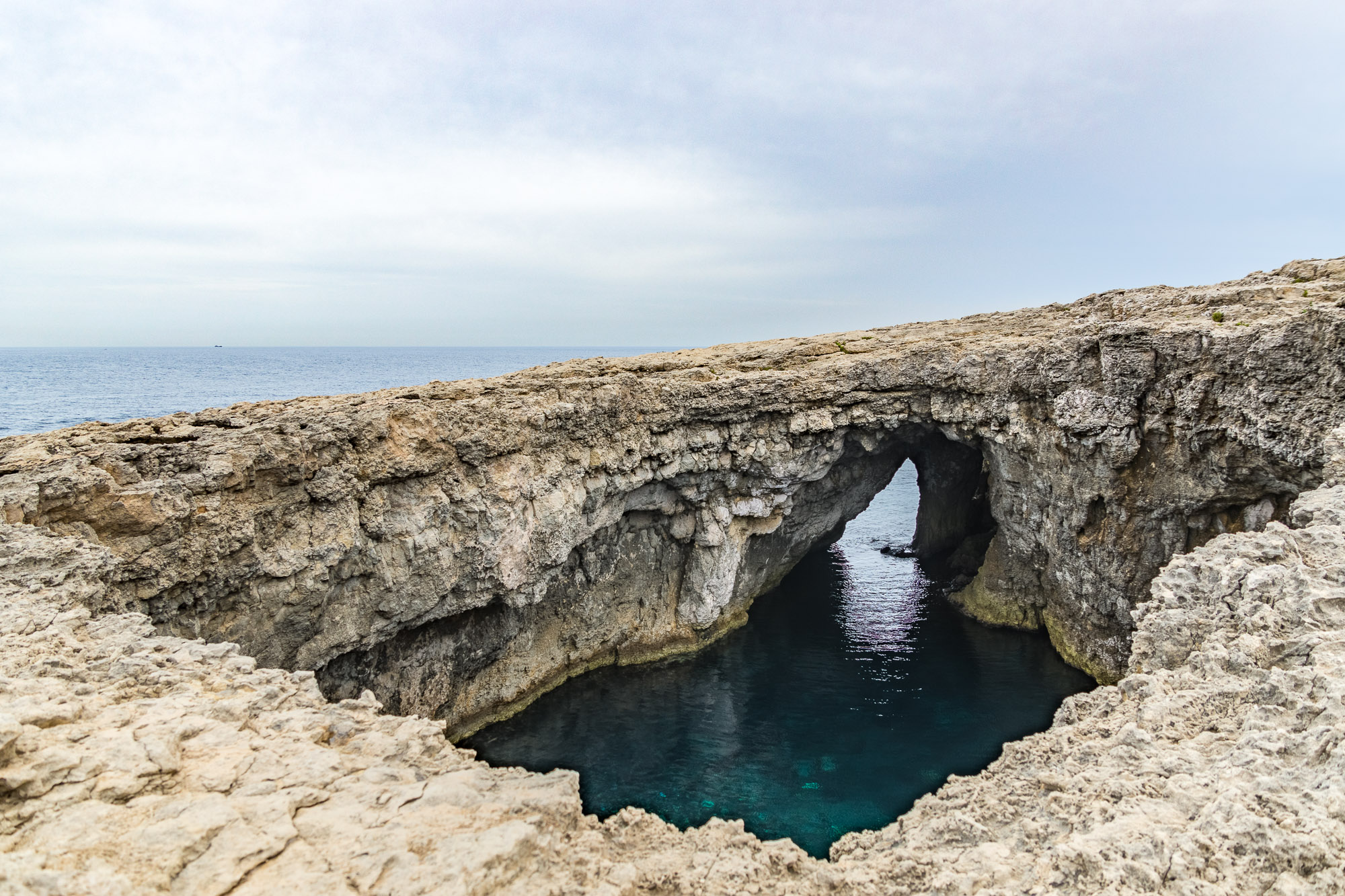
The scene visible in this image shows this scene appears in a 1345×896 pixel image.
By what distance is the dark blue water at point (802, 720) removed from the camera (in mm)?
21219

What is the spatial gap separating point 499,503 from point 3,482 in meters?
11.5

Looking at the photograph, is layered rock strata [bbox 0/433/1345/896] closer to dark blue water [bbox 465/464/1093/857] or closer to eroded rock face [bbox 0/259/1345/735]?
eroded rock face [bbox 0/259/1345/735]

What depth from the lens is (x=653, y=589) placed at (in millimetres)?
30562

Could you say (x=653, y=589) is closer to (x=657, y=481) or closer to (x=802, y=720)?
(x=657, y=481)

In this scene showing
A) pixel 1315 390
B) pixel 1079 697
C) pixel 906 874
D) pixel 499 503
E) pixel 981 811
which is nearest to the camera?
pixel 906 874

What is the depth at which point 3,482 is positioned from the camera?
49.9ft

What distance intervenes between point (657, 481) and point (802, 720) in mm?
10304

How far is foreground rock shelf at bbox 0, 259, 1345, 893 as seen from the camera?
7758mm

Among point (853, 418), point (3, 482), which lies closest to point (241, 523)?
point (3, 482)

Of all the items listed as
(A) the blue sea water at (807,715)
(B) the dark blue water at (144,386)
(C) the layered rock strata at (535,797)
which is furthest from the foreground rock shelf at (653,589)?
(B) the dark blue water at (144,386)

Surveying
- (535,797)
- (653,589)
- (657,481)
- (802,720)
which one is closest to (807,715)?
(802,720)

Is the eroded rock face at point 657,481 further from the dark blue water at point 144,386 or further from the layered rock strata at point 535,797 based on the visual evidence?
the dark blue water at point 144,386

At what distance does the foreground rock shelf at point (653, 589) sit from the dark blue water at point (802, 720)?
1.79 meters

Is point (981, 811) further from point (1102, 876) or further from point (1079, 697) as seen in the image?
point (1079, 697)
